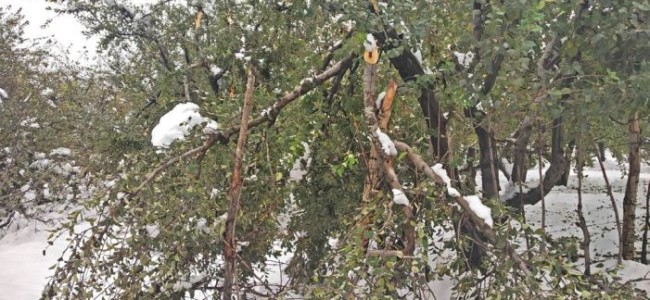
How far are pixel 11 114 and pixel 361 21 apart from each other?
440 inches

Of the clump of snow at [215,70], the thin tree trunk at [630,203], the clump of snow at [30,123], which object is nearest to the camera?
the clump of snow at [215,70]

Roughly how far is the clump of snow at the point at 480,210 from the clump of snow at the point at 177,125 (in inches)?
65.2

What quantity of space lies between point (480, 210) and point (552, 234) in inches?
315

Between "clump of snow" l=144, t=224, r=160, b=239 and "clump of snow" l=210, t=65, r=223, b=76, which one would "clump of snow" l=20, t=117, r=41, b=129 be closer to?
"clump of snow" l=210, t=65, r=223, b=76

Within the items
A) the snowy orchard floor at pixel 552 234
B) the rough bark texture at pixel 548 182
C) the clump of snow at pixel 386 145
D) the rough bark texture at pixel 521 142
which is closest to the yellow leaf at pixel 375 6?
the clump of snow at pixel 386 145

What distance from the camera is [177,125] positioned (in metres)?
3.32

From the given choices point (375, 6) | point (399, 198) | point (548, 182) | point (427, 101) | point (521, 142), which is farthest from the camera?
point (548, 182)

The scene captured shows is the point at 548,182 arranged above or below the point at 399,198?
above

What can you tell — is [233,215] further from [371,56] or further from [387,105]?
[387,105]

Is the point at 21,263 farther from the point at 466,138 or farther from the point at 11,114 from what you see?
the point at 466,138

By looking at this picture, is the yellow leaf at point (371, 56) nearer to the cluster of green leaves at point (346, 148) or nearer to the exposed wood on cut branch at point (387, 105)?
the cluster of green leaves at point (346, 148)

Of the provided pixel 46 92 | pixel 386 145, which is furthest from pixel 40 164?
pixel 386 145

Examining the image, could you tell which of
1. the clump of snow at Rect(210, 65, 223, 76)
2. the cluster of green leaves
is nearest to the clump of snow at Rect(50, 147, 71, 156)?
the clump of snow at Rect(210, 65, 223, 76)

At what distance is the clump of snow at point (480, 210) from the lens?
272cm
